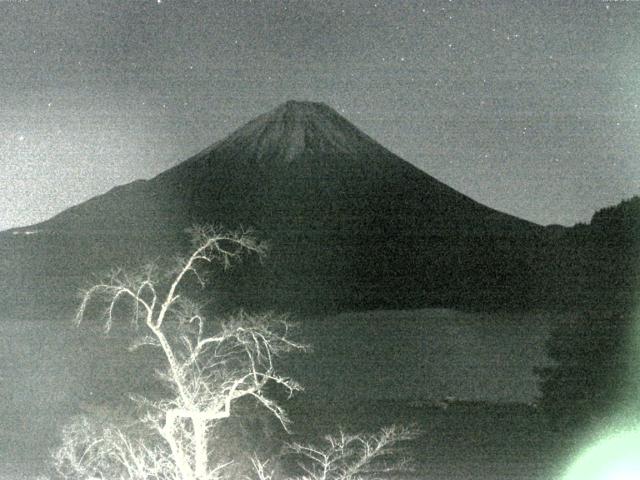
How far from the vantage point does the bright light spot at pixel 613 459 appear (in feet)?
36.9

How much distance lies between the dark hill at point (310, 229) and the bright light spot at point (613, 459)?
22021 millimetres

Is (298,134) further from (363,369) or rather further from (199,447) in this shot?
(199,447)

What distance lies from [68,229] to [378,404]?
46.9 m

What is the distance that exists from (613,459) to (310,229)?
50.4 meters

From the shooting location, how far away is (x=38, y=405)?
57.5ft

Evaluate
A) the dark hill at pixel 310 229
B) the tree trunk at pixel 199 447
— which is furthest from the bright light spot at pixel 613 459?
the dark hill at pixel 310 229

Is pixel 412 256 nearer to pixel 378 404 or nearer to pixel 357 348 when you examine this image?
pixel 357 348

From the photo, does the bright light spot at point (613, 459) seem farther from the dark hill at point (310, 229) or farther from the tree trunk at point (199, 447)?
the dark hill at point (310, 229)

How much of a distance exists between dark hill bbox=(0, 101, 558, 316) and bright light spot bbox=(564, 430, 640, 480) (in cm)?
2202

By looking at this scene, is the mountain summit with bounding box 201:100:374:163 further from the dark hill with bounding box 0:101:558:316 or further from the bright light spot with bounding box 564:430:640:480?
the bright light spot with bounding box 564:430:640:480

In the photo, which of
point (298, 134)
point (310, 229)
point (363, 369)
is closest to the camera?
point (363, 369)

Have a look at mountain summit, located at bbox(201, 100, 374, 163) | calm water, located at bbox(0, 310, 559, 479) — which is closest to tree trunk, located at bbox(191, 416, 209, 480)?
calm water, located at bbox(0, 310, 559, 479)

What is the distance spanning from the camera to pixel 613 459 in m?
11.5

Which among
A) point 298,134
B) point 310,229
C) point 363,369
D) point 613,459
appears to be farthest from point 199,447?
point 298,134
